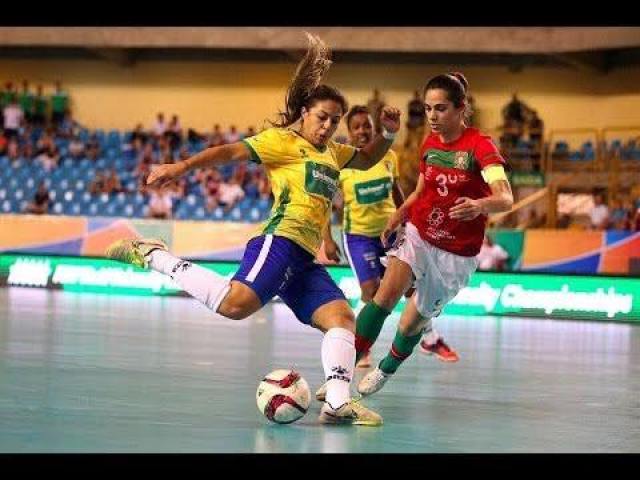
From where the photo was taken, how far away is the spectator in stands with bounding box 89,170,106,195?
1096 inches

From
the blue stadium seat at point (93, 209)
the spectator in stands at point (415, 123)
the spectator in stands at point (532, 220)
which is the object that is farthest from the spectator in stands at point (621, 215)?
the blue stadium seat at point (93, 209)

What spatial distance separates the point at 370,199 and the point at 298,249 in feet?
13.0

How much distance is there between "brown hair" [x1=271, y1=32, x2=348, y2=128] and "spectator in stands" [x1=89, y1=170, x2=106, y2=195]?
68.4ft

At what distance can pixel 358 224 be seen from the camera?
1108cm

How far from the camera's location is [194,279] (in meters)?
7.11

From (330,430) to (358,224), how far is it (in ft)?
15.0

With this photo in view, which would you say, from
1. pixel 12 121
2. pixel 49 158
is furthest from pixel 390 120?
pixel 12 121

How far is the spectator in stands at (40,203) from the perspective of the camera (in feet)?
88.0

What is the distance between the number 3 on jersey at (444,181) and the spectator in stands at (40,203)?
19600mm

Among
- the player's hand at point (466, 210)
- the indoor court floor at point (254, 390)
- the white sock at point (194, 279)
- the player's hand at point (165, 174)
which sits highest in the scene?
the player's hand at point (165, 174)

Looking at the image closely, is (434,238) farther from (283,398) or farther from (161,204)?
(161,204)

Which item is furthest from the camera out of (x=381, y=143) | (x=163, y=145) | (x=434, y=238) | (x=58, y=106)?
(x=58, y=106)

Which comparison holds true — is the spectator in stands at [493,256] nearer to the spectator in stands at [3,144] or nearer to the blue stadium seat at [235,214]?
the blue stadium seat at [235,214]
